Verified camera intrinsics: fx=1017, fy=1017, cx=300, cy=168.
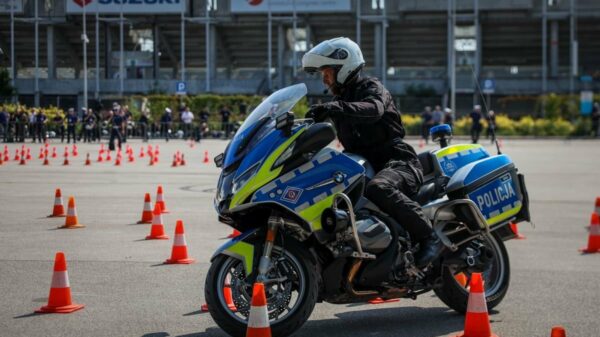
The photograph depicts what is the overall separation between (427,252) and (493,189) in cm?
90

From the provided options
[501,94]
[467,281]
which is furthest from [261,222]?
[501,94]

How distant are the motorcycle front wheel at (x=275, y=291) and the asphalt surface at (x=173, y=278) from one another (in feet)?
1.70

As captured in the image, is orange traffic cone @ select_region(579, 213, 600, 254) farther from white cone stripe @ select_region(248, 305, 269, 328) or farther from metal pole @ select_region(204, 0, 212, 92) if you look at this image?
metal pole @ select_region(204, 0, 212, 92)

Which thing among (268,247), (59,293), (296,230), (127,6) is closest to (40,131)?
(127,6)

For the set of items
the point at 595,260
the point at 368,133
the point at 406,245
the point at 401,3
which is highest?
the point at 401,3

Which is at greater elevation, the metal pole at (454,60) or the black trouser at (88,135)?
the metal pole at (454,60)

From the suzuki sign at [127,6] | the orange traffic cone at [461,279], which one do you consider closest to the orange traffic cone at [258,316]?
the orange traffic cone at [461,279]

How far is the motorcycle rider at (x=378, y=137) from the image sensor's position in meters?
6.44

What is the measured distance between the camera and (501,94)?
62875mm

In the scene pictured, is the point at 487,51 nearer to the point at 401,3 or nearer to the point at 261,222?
the point at 401,3

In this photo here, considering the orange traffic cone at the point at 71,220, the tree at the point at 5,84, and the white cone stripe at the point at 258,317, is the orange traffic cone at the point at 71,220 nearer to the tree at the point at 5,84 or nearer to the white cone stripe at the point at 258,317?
the white cone stripe at the point at 258,317

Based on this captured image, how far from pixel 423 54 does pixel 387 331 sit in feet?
208

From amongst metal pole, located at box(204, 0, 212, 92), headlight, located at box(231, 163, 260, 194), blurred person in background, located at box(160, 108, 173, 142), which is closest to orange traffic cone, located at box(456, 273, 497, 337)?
headlight, located at box(231, 163, 260, 194)

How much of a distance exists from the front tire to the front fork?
59.3 inches
